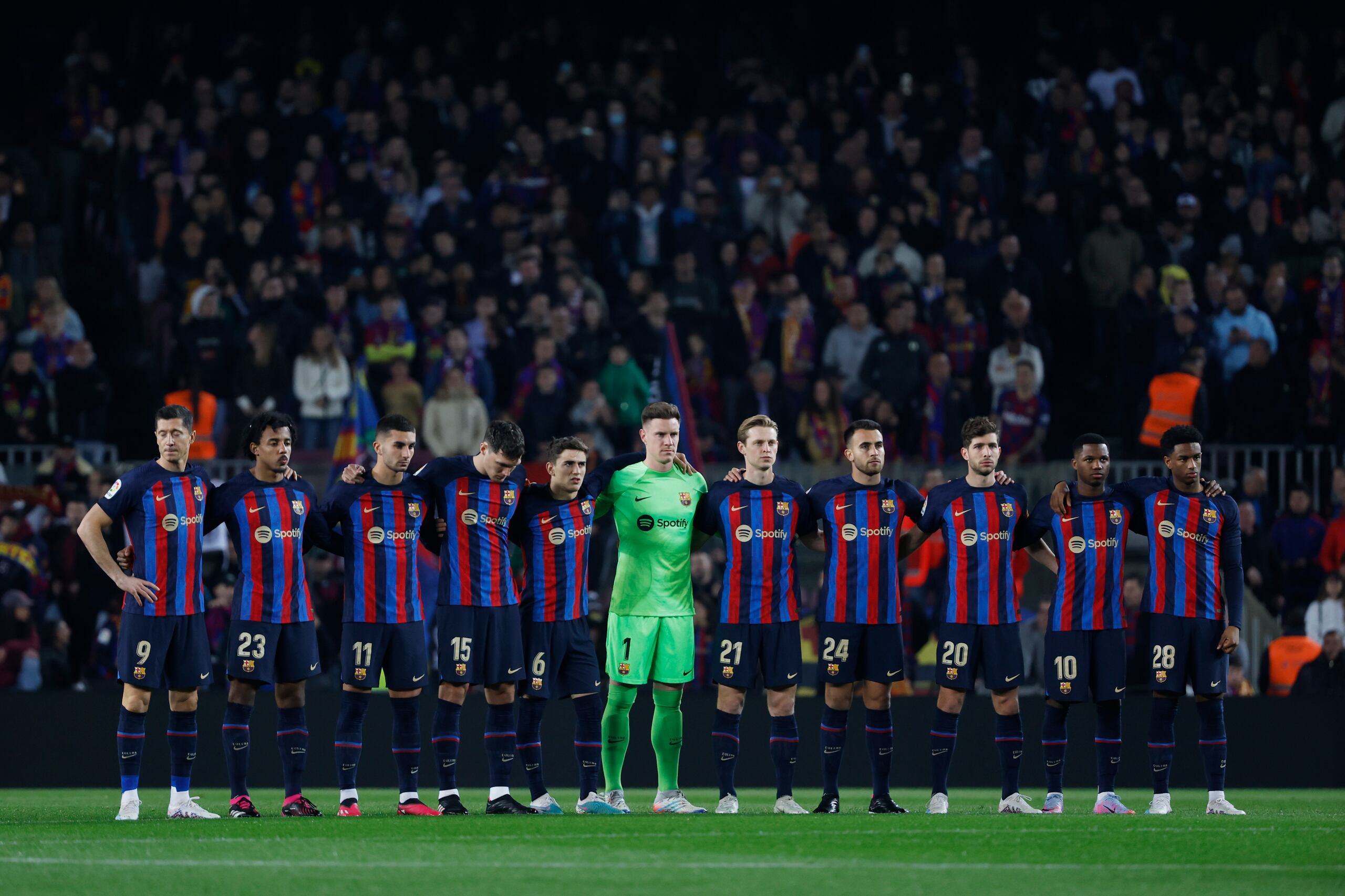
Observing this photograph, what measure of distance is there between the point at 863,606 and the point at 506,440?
7.69ft

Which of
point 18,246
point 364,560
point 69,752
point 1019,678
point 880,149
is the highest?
point 880,149

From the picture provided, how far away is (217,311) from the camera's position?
61.9 feet

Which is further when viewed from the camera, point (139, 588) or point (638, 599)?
point (638, 599)

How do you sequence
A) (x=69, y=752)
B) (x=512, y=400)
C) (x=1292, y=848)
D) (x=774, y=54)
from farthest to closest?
(x=774, y=54), (x=512, y=400), (x=69, y=752), (x=1292, y=848)

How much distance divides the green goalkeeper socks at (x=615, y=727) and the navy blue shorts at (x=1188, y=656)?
3070mm

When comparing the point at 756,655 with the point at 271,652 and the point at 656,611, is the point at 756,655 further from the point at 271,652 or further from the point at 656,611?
the point at 271,652

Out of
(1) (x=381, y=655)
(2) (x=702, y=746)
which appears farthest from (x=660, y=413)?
(2) (x=702, y=746)

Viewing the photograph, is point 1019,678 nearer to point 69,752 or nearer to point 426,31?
point 69,752

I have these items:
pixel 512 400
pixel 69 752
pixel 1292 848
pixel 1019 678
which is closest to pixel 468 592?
pixel 1019 678

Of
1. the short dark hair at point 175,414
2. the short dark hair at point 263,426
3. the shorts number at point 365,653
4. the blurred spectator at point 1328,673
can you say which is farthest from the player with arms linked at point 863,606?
the blurred spectator at point 1328,673

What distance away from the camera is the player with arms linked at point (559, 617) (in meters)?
10.7

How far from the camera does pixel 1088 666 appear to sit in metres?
11.0

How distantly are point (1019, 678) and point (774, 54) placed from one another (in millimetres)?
14684

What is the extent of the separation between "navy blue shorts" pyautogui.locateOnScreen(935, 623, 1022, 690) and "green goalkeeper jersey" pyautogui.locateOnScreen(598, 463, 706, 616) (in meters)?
1.57
